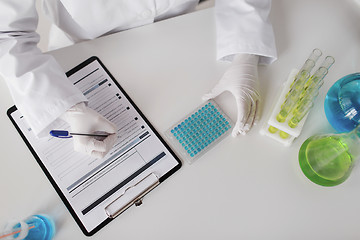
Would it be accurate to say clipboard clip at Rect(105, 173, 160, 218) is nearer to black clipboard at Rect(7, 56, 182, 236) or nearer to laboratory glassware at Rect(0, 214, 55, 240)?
black clipboard at Rect(7, 56, 182, 236)

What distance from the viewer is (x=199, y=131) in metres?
0.70

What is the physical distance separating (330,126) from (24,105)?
0.75 metres

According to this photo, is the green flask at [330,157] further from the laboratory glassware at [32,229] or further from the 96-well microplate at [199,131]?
the laboratory glassware at [32,229]

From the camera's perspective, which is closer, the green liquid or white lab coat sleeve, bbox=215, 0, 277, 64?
the green liquid

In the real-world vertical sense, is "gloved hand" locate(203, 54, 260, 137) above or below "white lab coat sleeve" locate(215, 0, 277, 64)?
below

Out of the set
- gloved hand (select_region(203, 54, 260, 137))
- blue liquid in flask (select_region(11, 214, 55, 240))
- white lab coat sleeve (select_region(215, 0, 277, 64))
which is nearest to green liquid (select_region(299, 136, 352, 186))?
gloved hand (select_region(203, 54, 260, 137))

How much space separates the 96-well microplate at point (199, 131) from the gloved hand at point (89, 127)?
5.8 inches

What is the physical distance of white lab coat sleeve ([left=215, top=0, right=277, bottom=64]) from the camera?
0.74m

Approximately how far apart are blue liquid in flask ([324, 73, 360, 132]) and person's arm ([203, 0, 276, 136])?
0.56ft

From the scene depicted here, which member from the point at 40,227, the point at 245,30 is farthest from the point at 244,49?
the point at 40,227

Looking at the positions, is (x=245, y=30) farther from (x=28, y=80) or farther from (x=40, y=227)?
(x=40, y=227)

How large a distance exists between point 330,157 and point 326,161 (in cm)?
1

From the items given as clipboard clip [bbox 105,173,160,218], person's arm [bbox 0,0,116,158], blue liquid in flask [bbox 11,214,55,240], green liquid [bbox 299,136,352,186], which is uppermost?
person's arm [bbox 0,0,116,158]

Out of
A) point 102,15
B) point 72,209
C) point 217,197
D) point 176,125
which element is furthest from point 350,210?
point 102,15
